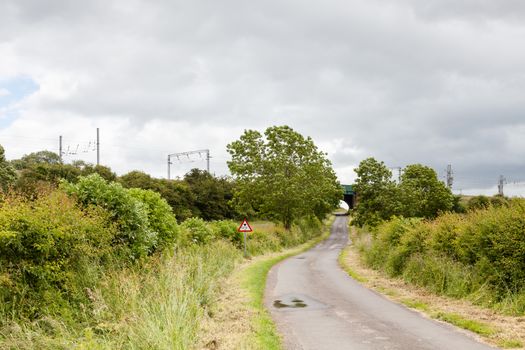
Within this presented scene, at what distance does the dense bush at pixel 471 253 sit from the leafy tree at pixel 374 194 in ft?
110

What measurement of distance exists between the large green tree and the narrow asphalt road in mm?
33296

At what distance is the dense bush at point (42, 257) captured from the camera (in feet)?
30.8

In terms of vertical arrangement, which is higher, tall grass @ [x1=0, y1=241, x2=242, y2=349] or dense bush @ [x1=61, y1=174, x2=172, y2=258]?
dense bush @ [x1=61, y1=174, x2=172, y2=258]

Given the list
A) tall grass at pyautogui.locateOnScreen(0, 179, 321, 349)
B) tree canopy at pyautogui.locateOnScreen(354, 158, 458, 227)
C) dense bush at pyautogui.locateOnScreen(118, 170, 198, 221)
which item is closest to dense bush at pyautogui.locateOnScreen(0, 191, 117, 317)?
tall grass at pyautogui.locateOnScreen(0, 179, 321, 349)

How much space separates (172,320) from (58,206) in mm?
3972

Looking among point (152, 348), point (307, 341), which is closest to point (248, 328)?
point (307, 341)

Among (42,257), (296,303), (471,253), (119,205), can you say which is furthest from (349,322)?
(42,257)

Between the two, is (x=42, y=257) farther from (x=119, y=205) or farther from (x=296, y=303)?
(x=296, y=303)

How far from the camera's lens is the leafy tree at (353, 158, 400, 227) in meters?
55.9

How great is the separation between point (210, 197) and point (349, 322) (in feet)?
243

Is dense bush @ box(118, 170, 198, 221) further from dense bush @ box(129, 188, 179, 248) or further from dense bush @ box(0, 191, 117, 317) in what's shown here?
dense bush @ box(0, 191, 117, 317)

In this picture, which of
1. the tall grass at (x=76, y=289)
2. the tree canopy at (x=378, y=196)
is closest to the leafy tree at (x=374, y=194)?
the tree canopy at (x=378, y=196)

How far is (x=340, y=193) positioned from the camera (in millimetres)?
76500

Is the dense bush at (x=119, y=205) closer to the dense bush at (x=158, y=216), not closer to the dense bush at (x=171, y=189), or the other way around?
the dense bush at (x=158, y=216)
